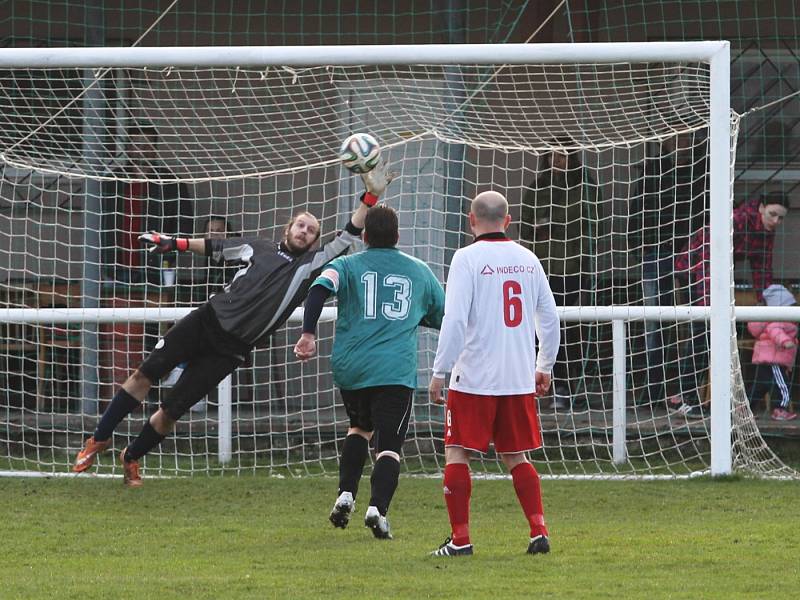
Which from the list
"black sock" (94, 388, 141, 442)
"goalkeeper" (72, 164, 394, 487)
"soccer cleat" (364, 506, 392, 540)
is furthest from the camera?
"black sock" (94, 388, 141, 442)

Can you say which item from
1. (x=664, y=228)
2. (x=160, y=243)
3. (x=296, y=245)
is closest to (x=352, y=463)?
(x=296, y=245)

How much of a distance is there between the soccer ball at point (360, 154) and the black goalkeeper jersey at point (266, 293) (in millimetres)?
702

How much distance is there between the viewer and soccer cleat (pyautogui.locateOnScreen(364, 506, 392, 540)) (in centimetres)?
675

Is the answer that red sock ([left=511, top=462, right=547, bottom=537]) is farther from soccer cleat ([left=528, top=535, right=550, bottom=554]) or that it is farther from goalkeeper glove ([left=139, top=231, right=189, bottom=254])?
goalkeeper glove ([left=139, top=231, right=189, bottom=254])

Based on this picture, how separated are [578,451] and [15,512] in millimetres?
4216

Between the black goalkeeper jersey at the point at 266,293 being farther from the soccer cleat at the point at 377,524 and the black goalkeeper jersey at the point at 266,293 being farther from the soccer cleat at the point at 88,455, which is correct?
the soccer cleat at the point at 377,524

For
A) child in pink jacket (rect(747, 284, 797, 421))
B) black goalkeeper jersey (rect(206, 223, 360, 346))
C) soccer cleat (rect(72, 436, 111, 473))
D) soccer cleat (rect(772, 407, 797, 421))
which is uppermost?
black goalkeeper jersey (rect(206, 223, 360, 346))

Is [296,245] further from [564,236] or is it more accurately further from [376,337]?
[564,236]

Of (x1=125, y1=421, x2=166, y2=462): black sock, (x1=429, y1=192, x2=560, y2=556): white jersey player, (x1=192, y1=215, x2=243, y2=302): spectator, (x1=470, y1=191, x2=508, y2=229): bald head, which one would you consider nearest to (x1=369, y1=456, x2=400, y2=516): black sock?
(x1=429, y1=192, x2=560, y2=556): white jersey player

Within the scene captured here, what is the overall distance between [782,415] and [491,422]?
18.0ft

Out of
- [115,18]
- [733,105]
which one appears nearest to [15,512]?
[115,18]

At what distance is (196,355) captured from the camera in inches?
345

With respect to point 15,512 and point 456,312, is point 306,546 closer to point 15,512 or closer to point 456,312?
point 456,312

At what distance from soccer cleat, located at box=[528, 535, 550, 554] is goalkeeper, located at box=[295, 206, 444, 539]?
2.74 feet
